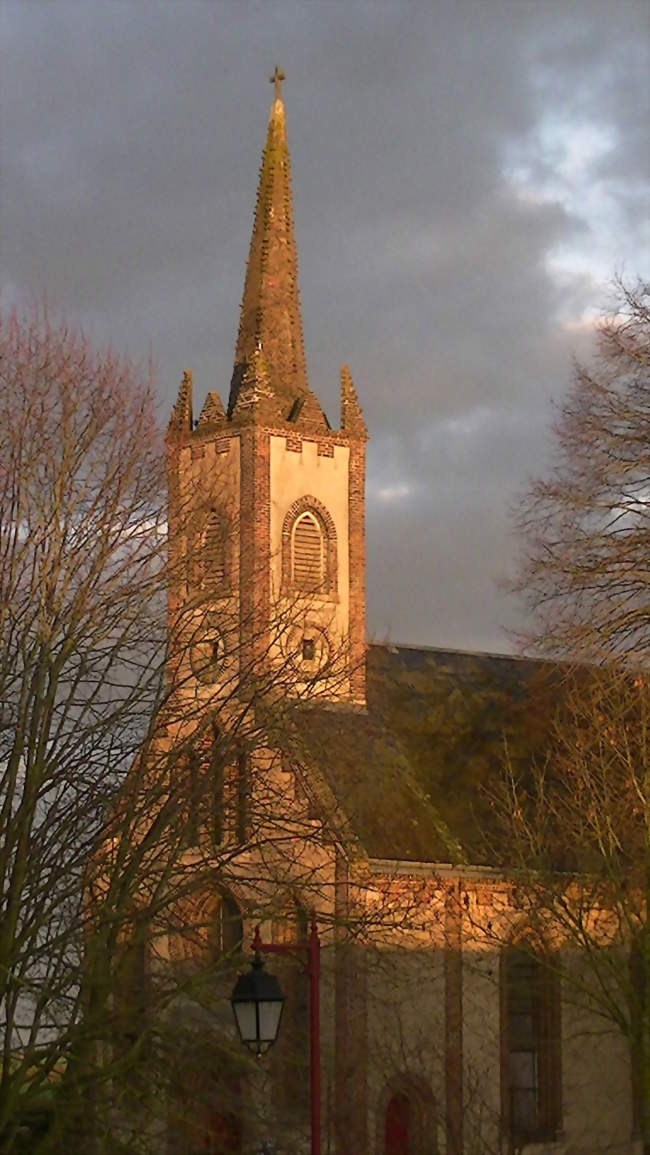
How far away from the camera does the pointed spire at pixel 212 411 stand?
50.7 meters

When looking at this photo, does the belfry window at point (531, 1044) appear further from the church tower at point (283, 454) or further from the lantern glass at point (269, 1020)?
the lantern glass at point (269, 1020)

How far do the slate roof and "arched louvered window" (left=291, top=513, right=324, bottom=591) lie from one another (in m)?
2.27

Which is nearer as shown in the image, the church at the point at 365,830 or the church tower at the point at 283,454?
the church at the point at 365,830

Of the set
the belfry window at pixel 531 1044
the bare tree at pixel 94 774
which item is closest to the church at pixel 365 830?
the belfry window at pixel 531 1044

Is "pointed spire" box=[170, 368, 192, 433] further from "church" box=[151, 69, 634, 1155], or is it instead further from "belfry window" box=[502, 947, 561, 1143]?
"belfry window" box=[502, 947, 561, 1143]

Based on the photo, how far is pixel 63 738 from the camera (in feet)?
92.2

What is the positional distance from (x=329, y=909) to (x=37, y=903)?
18953mm

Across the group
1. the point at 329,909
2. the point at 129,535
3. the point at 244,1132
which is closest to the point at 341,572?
the point at 329,909

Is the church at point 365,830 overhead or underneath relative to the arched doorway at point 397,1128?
overhead

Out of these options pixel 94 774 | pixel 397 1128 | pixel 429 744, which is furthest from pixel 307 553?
pixel 94 774

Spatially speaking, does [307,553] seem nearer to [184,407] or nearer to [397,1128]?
[184,407]

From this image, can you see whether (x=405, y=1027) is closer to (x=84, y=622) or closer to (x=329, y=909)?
(x=329, y=909)

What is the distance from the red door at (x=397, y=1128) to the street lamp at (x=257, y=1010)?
2342cm

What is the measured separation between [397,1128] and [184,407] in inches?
722
